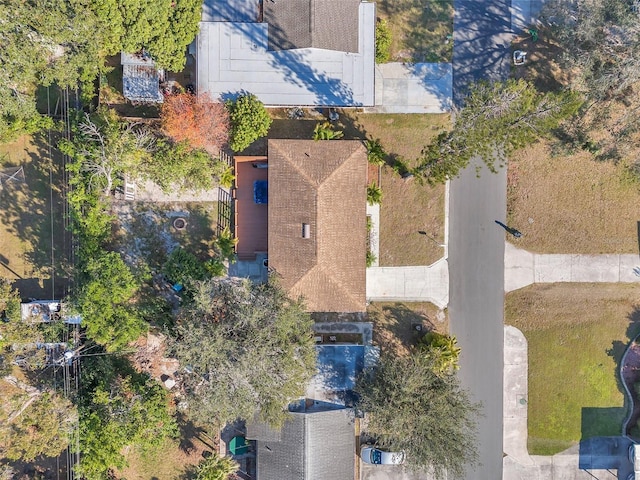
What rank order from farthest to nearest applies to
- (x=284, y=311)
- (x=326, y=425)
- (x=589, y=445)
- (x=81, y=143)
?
(x=589, y=445) → (x=326, y=425) → (x=81, y=143) → (x=284, y=311)

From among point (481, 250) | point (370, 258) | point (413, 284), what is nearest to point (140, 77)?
point (370, 258)

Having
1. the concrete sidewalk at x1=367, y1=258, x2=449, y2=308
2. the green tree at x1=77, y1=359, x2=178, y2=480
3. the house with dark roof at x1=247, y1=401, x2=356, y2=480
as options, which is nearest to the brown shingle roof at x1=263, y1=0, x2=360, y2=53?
the concrete sidewalk at x1=367, y1=258, x2=449, y2=308

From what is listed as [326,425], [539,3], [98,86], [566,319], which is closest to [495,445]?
[566,319]

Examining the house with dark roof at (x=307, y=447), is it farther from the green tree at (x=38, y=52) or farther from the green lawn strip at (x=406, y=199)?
the green tree at (x=38, y=52)

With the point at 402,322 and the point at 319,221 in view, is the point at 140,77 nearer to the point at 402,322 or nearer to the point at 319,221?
the point at 319,221

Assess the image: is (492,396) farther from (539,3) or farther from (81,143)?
(81,143)

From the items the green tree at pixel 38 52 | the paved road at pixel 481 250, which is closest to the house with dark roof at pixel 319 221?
the paved road at pixel 481 250

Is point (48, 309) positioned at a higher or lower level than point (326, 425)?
higher
